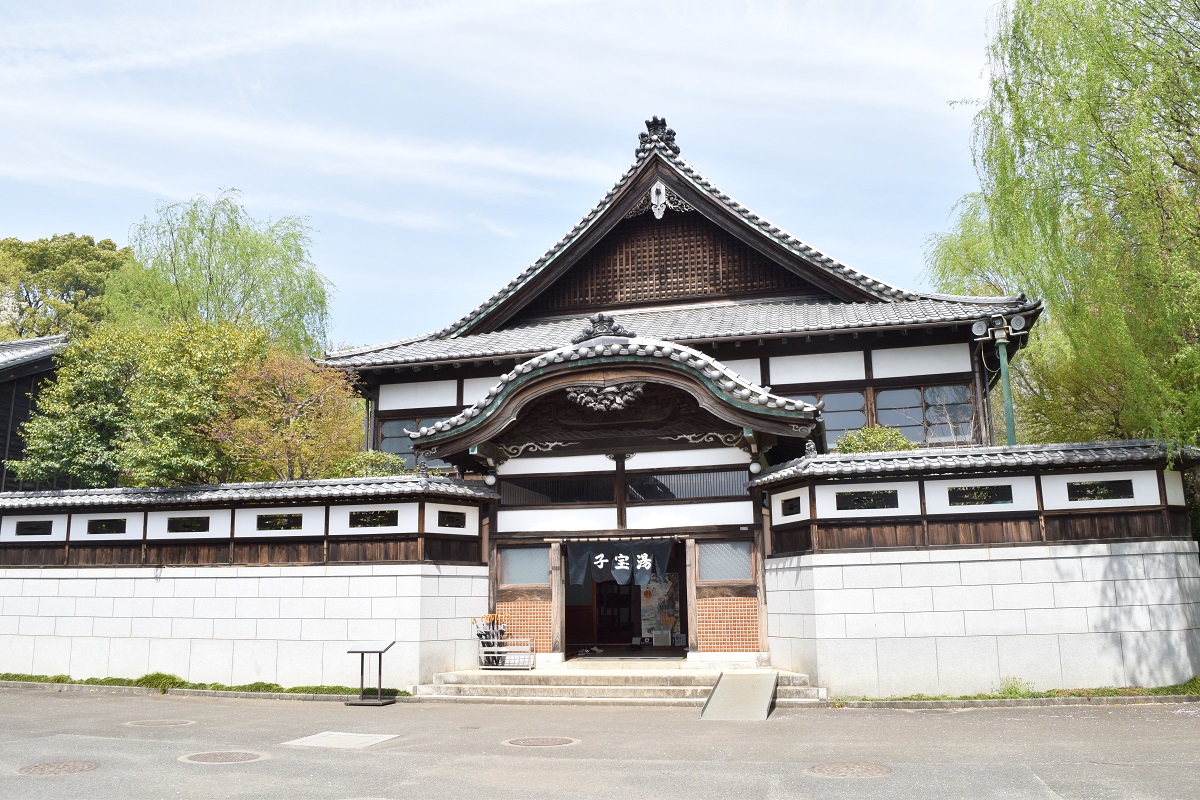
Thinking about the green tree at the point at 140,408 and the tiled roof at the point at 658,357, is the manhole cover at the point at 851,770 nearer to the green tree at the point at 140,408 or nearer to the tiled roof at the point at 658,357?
the tiled roof at the point at 658,357

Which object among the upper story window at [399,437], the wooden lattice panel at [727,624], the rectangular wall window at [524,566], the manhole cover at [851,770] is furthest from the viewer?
the upper story window at [399,437]

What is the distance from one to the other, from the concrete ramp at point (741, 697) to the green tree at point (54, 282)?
39.7 metres

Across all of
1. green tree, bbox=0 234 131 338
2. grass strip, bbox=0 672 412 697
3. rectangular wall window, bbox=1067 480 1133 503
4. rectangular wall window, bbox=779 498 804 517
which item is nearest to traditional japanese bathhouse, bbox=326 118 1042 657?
rectangular wall window, bbox=779 498 804 517

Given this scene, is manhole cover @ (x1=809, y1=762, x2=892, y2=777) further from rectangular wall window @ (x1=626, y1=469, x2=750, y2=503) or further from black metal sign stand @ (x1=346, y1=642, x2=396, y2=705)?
rectangular wall window @ (x1=626, y1=469, x2=750, y2=503)

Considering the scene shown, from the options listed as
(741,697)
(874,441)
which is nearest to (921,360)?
(874,441)

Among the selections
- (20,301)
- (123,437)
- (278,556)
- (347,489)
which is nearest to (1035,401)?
(347,489)

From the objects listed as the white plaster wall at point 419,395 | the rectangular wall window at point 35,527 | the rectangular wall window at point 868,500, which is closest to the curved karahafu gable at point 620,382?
the rectangular wall window at point 868,500

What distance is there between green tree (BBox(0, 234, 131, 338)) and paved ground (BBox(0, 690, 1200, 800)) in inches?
1393

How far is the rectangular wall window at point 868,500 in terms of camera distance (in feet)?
49.2

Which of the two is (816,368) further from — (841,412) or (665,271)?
(665,271)

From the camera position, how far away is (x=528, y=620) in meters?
17.8

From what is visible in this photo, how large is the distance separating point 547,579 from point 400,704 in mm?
3870

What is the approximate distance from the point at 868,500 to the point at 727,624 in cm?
373

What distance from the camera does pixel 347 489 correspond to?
1691cm
